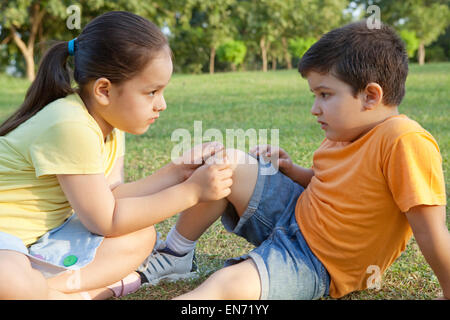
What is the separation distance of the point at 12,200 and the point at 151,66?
67 cm

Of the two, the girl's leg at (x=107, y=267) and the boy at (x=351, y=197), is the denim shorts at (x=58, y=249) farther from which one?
the boy at (x=351, y=197)

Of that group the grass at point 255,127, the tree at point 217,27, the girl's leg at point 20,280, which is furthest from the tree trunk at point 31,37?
the girl's leg at point 20,280

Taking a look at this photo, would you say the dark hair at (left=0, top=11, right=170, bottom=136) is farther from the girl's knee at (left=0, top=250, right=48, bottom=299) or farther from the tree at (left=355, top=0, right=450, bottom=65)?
the tree at (left=355, top=0, right=450, bottom=65)

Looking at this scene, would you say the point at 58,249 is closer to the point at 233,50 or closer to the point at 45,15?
the point at 45,15

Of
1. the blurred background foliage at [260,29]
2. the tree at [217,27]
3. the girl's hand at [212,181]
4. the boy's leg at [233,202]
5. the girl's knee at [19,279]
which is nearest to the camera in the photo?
the girl's knee at [19,279]

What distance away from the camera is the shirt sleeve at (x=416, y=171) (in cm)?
149

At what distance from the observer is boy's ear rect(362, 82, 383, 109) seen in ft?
5.56

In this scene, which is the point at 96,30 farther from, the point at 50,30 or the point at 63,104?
the point at 50,30

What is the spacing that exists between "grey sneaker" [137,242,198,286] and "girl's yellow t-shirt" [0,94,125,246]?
0.40 metres

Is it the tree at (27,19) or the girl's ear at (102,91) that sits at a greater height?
the tree at (27,19)

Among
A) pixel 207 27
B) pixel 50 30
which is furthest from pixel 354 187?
pixel 207 27

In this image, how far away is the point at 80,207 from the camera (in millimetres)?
1679

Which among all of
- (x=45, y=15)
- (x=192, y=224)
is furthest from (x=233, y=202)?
(x=45, y=15)
